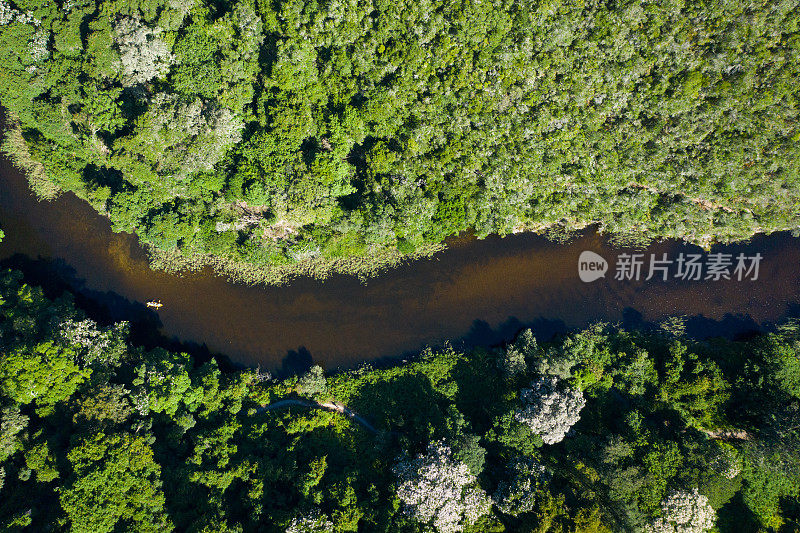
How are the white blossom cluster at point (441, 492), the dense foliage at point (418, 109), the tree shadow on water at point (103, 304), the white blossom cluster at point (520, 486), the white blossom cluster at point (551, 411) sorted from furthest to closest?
1. the tree shadow on water at point (103, 304)
2. the white blossom cluster at point (551, 411)
3. the white blossom cluster at point (520, 486)
4. the white blossom cluster at point (441, 492)
5. the dense foliage at point (418, 109)

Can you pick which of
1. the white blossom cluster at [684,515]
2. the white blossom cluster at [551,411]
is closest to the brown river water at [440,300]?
the white blossom cluster at [551,411]

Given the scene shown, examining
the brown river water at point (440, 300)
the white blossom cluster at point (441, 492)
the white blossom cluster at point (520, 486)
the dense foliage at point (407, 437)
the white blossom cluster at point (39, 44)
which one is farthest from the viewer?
the brown river water at point (440, 300)

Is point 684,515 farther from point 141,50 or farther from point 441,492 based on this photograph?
point 141,50

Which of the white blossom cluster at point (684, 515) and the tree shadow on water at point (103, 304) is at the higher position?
the tree shadow on water at point (103, 304)

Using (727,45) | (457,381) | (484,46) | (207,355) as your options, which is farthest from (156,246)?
(727,45)

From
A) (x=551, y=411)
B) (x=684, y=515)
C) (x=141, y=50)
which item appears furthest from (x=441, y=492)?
(x=141, y=50)

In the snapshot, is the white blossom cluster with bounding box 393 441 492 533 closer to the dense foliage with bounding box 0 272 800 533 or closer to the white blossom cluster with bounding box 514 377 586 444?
the dense foliage with bounding box 0 272 800 533

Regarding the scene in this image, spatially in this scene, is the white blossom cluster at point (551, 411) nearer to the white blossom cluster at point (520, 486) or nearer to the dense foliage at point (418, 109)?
the white blossom cluster at point (520, 486)

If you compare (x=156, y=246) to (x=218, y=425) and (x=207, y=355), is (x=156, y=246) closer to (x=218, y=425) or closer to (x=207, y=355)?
(x=207, y=355)
